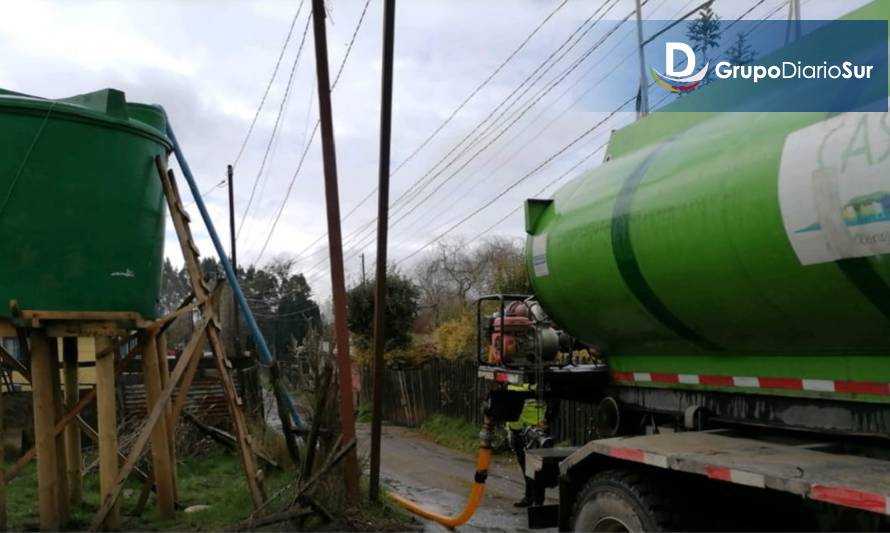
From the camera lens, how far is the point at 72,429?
29.0 feet

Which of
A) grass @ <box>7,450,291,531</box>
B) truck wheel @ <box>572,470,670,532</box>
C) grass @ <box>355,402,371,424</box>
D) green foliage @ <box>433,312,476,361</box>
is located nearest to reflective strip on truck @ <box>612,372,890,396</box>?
truck wheel @ <box>572,470,670,532</box>

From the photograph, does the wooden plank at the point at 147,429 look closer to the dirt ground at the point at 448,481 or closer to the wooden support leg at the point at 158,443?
the wooden support leg at the point at 158,443

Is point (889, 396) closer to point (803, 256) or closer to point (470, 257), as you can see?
point (803, 256)

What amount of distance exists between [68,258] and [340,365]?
2763 mm

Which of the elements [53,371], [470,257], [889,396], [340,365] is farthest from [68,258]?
[470,257]

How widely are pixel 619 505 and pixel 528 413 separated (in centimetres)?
342

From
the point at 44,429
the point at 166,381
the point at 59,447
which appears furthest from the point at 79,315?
the point at 59,447

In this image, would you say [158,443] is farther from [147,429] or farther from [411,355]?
[411,355]

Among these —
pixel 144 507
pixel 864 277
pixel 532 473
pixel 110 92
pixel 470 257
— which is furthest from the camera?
pixel 470 257

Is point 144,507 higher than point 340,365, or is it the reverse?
point 340,365

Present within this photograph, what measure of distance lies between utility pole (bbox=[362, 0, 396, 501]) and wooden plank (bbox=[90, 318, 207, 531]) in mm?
1903

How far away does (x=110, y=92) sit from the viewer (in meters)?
7.55

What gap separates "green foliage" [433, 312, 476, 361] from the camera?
63.1 feet

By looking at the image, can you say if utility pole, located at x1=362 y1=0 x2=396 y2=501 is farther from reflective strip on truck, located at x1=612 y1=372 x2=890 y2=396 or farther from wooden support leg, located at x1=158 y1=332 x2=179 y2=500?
reflective strip on truck, located at x1=612 y1=372 x2=890 y2=396
